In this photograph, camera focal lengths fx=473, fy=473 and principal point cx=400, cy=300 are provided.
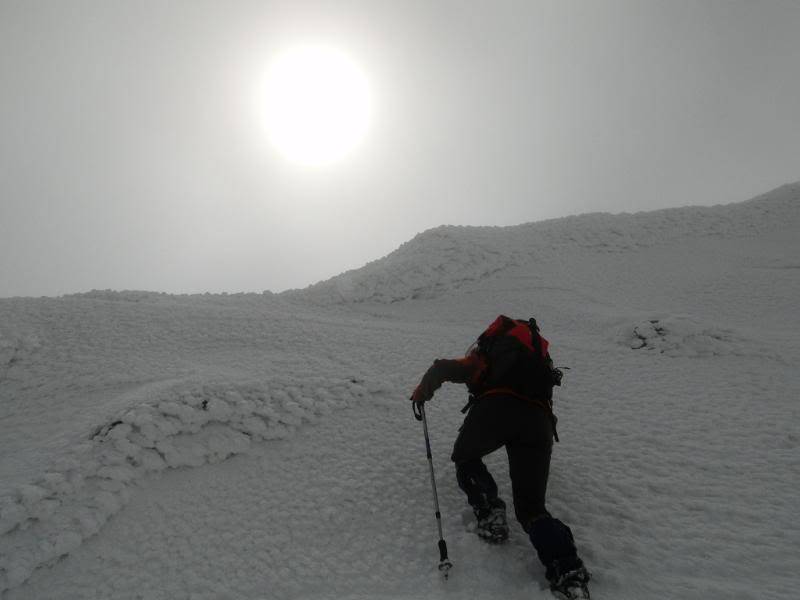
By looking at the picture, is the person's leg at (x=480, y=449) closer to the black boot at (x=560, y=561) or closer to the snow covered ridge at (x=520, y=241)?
the black boot at (x=560, y=561)

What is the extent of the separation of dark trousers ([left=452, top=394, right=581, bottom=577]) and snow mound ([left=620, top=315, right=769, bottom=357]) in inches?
248

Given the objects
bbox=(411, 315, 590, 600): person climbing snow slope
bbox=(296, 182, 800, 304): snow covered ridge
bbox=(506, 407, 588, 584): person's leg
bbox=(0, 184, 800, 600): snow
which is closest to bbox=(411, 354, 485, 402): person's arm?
bbox=(411, 315, 590, 600): person climbing snow slope

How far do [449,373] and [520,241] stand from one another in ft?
50.3

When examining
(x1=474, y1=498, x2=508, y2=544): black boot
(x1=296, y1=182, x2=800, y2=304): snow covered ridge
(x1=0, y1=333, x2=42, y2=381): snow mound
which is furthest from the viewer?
(x1=296, y1=182, x2=800, y2=304): snow covered ridge

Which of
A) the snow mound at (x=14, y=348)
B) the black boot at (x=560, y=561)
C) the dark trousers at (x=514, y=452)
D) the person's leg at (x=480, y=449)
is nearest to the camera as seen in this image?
the black boot at (x=560, y=561)

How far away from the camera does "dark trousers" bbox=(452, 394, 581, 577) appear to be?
392 centimetres

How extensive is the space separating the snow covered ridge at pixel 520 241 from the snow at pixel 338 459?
4.51 m

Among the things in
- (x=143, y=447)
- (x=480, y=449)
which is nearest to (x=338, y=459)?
(x=480, y=449)

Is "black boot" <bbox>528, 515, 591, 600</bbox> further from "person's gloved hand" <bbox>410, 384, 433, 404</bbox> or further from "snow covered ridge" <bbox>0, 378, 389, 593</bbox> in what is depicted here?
"snow covered ridge" <bbox>0, 378, 389, 593</bbox>

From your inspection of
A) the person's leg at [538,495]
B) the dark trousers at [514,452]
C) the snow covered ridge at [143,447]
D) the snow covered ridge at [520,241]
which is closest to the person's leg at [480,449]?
the dark trousers at [514,452]

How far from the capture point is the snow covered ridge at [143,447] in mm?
4344

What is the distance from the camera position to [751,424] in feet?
20.0

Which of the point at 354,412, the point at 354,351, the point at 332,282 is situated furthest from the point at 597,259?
the point at 354,412

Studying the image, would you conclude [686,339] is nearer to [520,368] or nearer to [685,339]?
[685,339]
